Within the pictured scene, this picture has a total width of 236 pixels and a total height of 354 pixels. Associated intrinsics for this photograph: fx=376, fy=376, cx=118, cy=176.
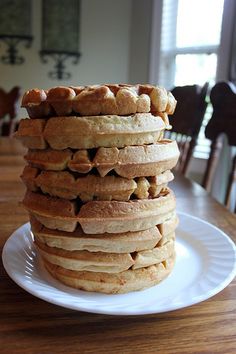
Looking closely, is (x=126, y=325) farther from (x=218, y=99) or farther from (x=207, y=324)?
(x=218, y=99)

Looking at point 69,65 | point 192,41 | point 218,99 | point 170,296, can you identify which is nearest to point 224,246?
point 170,296

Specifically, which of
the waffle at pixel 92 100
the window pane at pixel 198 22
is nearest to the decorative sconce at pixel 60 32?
the window pane at pixel 198 22

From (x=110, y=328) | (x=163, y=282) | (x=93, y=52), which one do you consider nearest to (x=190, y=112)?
(x=163, y=282)

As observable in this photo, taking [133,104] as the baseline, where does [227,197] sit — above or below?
below

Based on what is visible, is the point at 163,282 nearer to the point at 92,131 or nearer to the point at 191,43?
the point at 92,131

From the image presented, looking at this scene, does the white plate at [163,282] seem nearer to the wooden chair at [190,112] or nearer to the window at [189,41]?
the wooden chair at [190,112]
